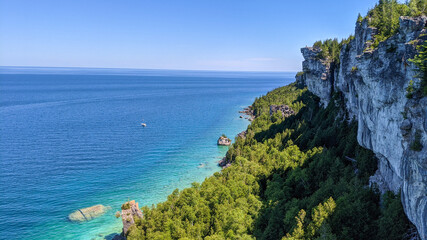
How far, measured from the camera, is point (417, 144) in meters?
17.7

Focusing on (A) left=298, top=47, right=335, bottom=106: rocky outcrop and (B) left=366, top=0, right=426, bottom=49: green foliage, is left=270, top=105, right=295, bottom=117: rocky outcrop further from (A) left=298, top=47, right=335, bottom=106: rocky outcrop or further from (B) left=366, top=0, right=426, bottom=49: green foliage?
(B) left=366, top=0, right=426, bottom=49: green foliage

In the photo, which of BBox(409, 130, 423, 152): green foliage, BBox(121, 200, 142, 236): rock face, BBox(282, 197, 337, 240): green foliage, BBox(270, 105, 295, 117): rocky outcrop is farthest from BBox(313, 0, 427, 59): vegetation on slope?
BBox(270, 105, 295, 117): rocky outcrop

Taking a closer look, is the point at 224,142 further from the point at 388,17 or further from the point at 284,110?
the point at 388,17

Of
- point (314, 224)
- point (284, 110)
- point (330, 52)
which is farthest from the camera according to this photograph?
point (284, 110)

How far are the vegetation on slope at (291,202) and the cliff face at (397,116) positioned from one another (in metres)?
3.73

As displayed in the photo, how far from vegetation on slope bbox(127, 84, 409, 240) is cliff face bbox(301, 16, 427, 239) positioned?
3.73 metres

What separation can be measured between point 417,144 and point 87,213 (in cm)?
4667

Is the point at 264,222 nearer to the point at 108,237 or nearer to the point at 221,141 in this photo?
the point at 108,237

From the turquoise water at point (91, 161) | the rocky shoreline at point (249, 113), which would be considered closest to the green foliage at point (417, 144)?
the turquoise water at point (91, 161)

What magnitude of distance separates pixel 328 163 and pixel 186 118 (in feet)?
272

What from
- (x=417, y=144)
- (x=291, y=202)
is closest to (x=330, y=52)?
(x=291, y=202)

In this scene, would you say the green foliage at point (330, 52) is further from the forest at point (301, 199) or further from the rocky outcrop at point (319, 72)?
the forest at point (301, 199)

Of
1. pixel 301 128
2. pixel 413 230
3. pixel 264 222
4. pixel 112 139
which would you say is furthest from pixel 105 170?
pixel 413 230

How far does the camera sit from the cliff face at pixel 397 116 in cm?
1802
